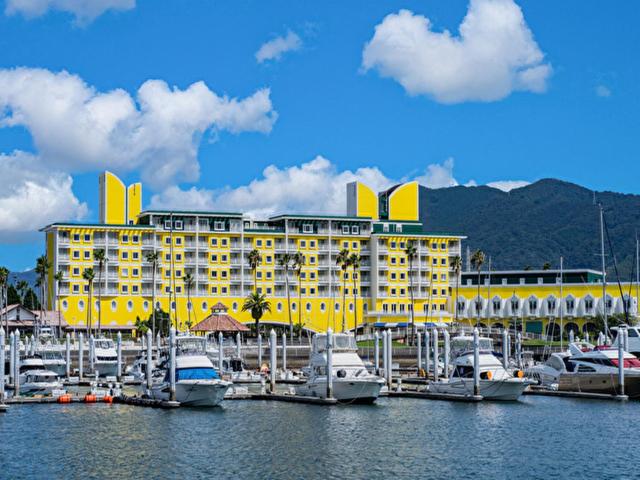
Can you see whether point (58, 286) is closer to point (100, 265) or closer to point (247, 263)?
point (100, 265)

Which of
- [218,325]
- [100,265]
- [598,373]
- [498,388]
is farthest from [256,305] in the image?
[498,388]

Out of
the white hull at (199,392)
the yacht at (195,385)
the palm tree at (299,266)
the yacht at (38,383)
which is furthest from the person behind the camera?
the palm tree at (299,266)

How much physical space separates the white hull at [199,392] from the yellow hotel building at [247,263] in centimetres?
8892

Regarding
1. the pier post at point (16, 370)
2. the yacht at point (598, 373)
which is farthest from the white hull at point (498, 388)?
the pier post at point (16, 370)

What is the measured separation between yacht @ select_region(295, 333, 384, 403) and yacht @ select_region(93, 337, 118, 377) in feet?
123

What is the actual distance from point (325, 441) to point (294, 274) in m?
116

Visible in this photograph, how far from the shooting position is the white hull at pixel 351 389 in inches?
2810

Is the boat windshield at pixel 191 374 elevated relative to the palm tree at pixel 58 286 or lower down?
lower down

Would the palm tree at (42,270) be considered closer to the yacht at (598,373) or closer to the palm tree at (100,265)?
the palm tree at (100,265)

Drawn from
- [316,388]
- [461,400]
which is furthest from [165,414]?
[461,400]

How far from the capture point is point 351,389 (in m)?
71.6

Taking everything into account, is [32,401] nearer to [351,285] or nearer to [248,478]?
[248,478]

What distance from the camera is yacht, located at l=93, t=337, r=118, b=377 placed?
10788 cm

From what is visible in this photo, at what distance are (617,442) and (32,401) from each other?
3947cm
